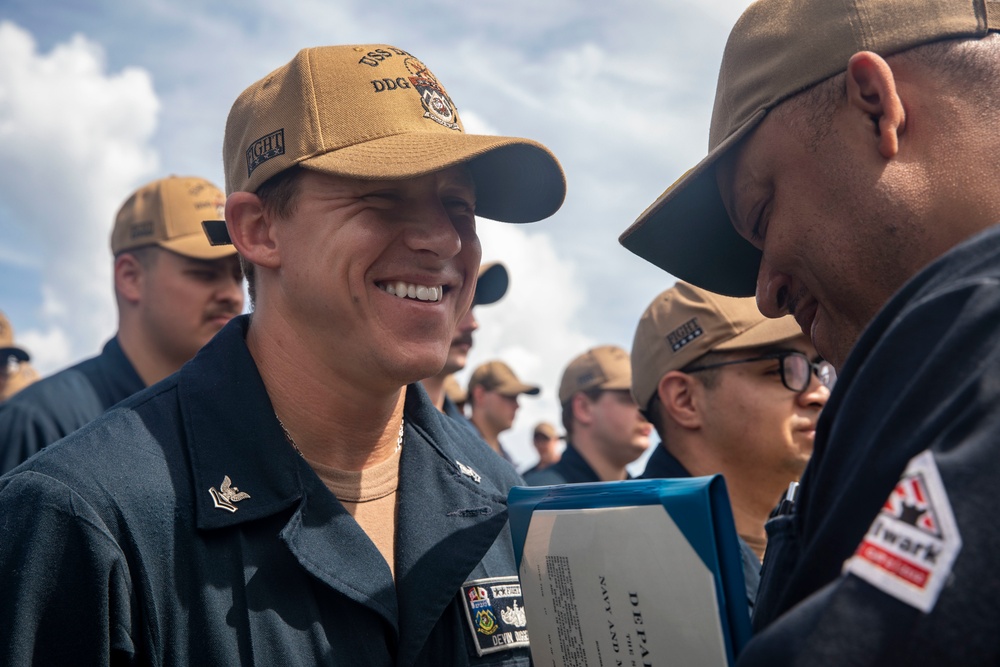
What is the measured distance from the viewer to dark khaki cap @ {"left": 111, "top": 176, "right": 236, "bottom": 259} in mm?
4824

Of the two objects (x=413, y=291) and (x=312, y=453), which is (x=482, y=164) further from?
(x=312, y=453)

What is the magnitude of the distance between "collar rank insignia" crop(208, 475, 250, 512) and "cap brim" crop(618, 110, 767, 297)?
3.72ft

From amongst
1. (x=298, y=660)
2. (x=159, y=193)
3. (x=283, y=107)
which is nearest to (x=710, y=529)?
(x=298, y=660)

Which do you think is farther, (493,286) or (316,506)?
(493,286)

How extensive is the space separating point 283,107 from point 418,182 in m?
0.38

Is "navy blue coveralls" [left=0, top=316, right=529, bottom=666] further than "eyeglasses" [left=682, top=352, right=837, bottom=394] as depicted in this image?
No

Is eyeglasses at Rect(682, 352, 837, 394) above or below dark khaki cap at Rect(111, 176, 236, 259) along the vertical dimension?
below

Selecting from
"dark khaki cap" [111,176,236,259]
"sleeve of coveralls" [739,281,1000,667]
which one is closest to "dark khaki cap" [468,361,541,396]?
"dark khaki cap" [111,176,236,259]

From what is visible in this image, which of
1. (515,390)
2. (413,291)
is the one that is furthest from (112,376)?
(515,390)

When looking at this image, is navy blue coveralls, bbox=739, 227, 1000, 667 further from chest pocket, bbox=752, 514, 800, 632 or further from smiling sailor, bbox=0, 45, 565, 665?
smiling sailor, bbox=0, 45, 565, 665

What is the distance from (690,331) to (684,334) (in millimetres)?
30

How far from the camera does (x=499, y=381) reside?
10.4 meters

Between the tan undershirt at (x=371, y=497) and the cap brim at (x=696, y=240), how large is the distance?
0.89m

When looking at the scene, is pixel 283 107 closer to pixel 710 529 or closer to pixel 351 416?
pixel 351 416
